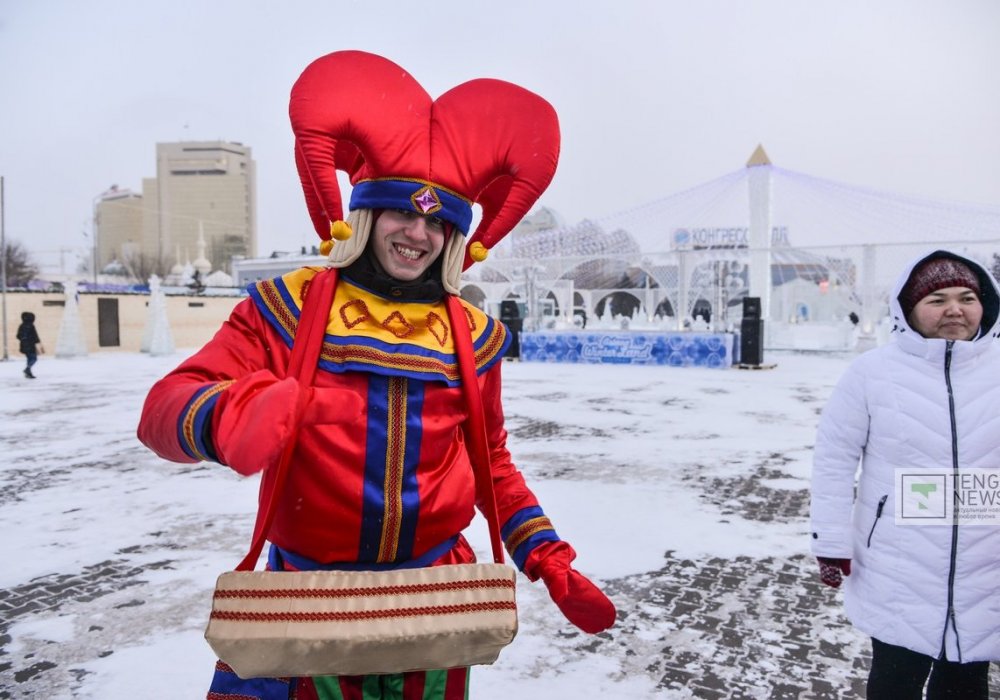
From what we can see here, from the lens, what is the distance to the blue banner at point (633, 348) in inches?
666

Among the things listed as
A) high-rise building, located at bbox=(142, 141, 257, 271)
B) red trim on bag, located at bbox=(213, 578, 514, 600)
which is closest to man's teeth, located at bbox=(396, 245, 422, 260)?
red trim on bag, located at bbox=(213, 578, 514, 600)

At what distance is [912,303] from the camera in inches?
86.5

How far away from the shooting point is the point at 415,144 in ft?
5.25

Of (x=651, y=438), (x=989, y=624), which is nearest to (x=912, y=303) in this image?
(x=989, y=624)

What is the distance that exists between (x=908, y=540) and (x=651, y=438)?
596 centimetres

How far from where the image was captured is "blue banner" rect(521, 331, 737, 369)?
1691 cm

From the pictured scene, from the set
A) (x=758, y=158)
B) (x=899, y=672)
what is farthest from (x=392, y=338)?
(x=758, y=158)

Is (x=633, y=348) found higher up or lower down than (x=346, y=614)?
lower down

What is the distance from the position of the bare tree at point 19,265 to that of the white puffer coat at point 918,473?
51.4m

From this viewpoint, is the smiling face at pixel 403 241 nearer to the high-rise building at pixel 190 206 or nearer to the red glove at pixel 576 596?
the red glove at pixel 576 596

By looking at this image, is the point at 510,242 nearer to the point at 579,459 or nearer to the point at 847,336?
the point at 847,336

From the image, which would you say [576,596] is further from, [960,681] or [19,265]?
[19,265]

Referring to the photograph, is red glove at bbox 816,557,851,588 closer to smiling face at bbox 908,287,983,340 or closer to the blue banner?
smiling face at bbox 908,287,983,340

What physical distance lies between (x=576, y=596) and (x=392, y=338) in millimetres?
704
